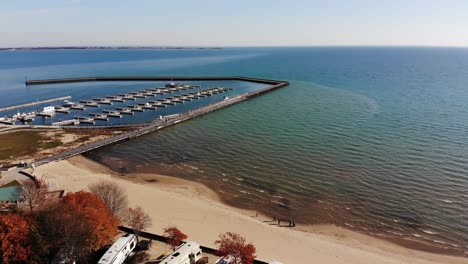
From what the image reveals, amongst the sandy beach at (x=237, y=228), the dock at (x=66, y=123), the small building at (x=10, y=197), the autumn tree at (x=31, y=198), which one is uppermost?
the autumn tree at (x=31, y=198)

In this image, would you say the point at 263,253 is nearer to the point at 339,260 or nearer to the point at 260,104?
the point at 339,260

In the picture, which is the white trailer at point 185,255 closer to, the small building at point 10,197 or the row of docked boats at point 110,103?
the small building at point 10,197

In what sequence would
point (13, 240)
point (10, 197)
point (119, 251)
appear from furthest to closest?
point (10, 197) < point (119, 251) < point (13, 240)

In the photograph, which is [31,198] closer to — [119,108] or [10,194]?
[10,194]

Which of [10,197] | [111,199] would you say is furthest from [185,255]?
[10,197]

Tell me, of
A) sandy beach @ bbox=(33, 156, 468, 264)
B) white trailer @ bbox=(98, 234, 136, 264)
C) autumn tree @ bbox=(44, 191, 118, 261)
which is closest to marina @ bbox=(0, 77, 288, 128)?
sandy beach @ bbox=(33, 156, 468, 264)

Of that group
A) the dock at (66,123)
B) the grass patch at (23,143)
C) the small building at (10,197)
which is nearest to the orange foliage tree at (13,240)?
the small building at (10,197)
